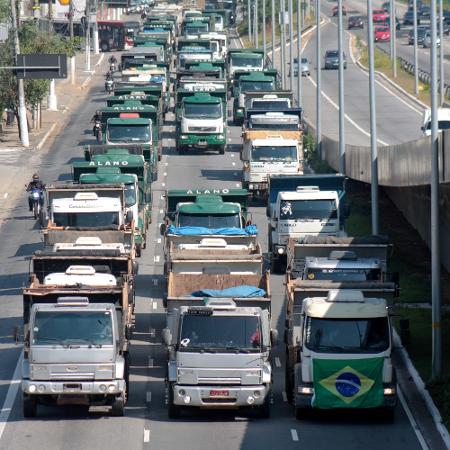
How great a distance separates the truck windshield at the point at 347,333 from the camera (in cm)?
2947

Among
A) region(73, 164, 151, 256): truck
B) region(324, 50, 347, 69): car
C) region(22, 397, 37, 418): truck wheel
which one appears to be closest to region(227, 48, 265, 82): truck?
region(324, 50, 347, 69): car

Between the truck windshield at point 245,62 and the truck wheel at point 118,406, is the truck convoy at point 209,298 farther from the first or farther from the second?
the truck windshield at point 245,62

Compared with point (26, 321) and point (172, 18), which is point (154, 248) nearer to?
point (26, 321)

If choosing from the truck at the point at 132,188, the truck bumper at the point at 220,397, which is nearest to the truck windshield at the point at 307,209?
the truck at the point at 132,188

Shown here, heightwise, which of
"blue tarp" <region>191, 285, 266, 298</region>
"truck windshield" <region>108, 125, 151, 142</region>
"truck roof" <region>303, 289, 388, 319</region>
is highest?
"truck windshield" <region>108, 125, 151, 142</region>

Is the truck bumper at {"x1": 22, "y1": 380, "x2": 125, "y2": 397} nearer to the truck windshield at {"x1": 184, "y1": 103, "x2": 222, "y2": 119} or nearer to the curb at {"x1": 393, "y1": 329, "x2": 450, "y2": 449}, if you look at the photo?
the curb at {"x1": 393, "y1": 329, "x2": 450, "y2": 449}

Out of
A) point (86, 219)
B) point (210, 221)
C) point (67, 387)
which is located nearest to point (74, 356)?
point (67, 387)

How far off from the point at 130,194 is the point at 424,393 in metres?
20.7

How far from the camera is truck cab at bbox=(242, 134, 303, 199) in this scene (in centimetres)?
6191

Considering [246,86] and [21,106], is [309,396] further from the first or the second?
[246,86]

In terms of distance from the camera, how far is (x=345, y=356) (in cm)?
2914

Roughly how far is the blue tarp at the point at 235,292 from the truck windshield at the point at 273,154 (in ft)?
96.4

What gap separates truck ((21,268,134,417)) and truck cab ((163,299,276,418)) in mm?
1081

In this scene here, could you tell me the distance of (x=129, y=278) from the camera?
36.2m
